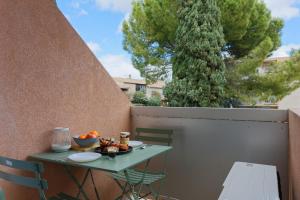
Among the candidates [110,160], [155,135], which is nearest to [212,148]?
[155,135]

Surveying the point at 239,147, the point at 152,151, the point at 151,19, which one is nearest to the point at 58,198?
the point at 152,151

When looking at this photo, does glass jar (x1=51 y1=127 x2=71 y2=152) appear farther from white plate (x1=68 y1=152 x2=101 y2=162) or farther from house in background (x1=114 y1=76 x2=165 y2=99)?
house in background (x1=114 y1=76 x2=165 y2=99)

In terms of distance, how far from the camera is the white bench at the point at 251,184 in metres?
1.48

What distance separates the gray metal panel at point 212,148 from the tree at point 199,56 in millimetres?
3612

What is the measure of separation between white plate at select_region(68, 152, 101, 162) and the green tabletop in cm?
3

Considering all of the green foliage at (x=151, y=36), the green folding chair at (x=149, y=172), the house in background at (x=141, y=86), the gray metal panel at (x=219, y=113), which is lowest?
the green folding chair at (x=149, y=172)

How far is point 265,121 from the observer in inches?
101

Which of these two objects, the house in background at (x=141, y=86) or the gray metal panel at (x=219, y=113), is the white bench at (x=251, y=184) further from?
the house in background at (x=141, y=86)

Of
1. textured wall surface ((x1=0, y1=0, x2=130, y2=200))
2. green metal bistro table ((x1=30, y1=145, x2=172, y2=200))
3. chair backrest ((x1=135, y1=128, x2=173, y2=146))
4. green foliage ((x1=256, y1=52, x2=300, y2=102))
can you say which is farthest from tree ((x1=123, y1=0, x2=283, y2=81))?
green metal bistro table ((x1=30, y1=145, x2=172, y2=200))

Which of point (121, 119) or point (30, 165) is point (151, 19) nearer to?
point (121, 119)

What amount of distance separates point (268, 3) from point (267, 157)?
23.5ft

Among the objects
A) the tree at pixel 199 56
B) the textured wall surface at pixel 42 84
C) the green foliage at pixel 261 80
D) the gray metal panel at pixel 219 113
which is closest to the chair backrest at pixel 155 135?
the gray metal panel at pixel 219 113

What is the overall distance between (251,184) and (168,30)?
262 inches

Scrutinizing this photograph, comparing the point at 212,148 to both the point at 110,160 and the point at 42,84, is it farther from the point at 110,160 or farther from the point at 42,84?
the point at 42,84
